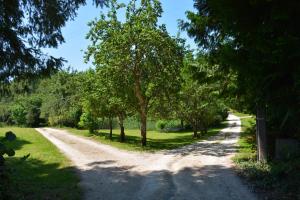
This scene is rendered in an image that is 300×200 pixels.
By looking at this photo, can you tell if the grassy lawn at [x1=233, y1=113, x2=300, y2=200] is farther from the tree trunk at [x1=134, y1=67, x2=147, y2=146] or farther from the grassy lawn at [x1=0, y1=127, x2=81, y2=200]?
the tree trunk at [x1=134, y1=67, x2=147, y2=146]

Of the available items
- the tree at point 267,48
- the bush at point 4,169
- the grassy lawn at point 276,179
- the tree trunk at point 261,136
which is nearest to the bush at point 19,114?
the tree trunk at point 261,136

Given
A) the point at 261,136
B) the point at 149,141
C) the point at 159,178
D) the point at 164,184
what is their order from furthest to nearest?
1. the point at 149,141
2. the point at 261,136
3. the point at 159,178
4. the point at 164,184

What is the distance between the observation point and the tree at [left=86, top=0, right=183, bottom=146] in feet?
70.1

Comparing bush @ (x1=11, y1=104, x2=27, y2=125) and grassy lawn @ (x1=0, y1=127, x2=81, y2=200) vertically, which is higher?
bush @ (x1=11, y1=104, x2=27, y2=125)

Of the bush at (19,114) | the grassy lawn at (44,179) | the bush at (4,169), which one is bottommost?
the grassy lawn at (44,179)

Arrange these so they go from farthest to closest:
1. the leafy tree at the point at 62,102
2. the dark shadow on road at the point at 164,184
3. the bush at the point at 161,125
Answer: the bush at the point at 161,125, the leafy tree at the point at 62,102, the dark shadow on road at the point at 164,184

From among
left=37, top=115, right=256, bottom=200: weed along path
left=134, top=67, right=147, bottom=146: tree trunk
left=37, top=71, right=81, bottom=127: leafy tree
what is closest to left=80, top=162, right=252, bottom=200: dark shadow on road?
left=37, top=115, right=256, bottom=200: weed along path

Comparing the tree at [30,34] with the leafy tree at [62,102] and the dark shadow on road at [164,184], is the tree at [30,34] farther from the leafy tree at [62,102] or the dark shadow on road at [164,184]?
the leafy tree at [62,102]

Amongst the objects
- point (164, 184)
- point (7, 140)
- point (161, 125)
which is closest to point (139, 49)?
point (164, 184)

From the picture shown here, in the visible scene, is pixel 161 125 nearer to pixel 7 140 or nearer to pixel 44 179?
pixel 44 179

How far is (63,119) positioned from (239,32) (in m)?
41.6

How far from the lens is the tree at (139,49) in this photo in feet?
70.1

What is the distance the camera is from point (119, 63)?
2169 centimetres

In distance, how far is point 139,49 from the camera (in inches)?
846
